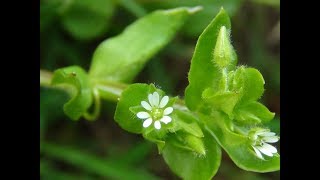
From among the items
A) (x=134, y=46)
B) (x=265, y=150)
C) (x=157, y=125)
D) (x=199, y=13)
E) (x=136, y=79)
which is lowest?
(x=265, y=150)

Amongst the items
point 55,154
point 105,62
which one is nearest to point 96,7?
point 105,62

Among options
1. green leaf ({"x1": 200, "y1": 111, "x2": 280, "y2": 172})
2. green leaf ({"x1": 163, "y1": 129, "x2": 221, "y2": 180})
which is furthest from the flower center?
green leaf ({"x1": 200, "y1": 111, "x2": 280, "y2": 172})

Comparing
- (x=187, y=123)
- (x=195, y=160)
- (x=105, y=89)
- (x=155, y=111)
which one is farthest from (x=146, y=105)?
(x=105, y=89)

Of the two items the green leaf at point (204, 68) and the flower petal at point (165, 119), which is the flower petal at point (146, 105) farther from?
the green leaf at point (204, 68)

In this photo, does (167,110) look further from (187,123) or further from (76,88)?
(76,88)

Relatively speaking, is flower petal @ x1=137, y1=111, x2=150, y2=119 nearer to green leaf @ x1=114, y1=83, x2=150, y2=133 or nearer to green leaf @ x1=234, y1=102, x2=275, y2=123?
green leaf @ x1=114, y1=83, x2=150, y2=133
